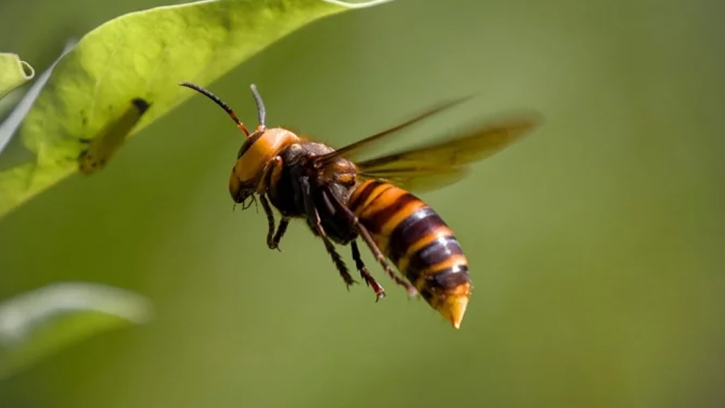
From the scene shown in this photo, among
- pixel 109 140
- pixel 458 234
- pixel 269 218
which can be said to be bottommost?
pixel 458 234

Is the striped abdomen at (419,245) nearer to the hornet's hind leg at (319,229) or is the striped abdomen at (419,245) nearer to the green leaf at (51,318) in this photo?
the hornet's hind leg at (319,229)

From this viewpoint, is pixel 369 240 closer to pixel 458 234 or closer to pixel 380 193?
pixel 380 193

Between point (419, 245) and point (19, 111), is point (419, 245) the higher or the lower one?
the lower one

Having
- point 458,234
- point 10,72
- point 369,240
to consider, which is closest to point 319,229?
point 369,240

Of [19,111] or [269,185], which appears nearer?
[19,111]

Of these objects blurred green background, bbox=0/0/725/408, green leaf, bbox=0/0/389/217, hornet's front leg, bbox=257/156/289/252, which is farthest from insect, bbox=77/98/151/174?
blurred green background, bbox=0/0/725/408

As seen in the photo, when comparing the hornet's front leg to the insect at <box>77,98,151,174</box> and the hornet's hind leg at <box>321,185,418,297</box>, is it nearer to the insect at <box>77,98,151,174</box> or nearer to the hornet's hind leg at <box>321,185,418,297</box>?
the hornet's hind leg at <box>321,185,418,297</box>

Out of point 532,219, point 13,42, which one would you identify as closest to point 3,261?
point 13,42

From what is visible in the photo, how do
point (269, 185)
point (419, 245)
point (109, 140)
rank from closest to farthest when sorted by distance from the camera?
point (109, 140), point (419, 245), point (269, 185)
